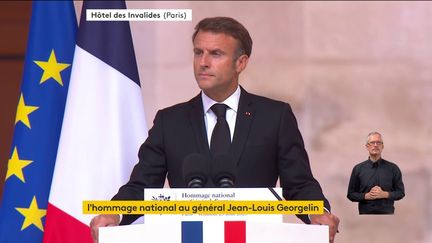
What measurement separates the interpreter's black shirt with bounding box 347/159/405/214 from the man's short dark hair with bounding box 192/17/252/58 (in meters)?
1.47

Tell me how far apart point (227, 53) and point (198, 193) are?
120 centimetres

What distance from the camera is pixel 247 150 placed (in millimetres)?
3881

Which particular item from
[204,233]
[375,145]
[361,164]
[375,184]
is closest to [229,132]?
[204,233]

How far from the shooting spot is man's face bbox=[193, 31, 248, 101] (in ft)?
12.6

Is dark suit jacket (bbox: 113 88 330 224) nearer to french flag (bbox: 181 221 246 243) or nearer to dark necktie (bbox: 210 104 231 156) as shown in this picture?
dark necktie (bbox: 210 104 231 156)

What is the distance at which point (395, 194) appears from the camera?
5254mm

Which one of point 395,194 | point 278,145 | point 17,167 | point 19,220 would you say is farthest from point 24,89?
point 395,194

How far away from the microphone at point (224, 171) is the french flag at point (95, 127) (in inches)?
77.0

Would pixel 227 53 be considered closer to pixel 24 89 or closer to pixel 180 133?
pixel 180 133

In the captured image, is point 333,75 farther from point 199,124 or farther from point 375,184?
point 199,124

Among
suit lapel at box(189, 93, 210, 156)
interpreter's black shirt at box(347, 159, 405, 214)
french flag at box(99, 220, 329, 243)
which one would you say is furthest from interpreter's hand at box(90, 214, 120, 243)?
interpreter's black shirt at box(347, 159, 405, 214)

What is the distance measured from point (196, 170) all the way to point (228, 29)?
1197 mm
